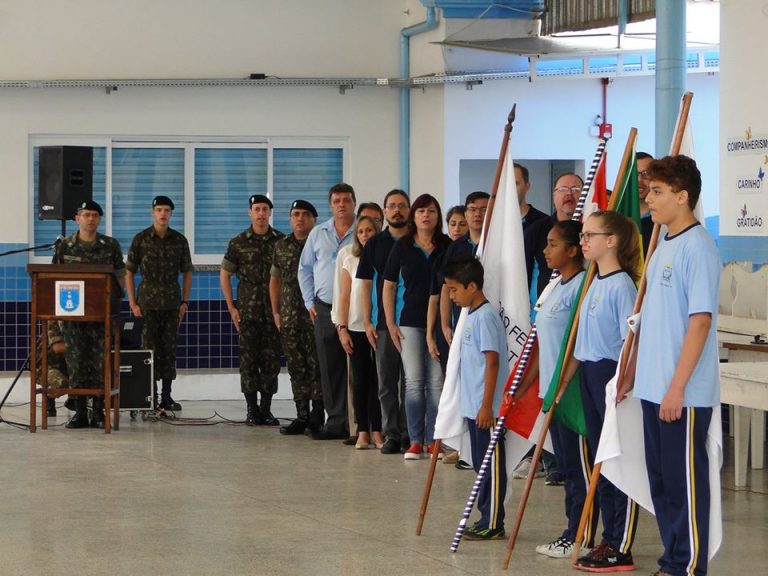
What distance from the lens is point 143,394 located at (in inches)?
387

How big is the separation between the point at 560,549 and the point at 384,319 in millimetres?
3104

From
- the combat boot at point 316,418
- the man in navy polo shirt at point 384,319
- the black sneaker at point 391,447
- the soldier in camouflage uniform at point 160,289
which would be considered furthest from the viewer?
the soldier in camouflage uniform at point 160,289

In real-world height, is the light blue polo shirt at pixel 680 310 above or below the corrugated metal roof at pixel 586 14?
below

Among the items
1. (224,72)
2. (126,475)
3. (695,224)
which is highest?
(224,72)

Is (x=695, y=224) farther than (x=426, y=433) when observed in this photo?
No

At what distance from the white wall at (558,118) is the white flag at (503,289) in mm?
6039

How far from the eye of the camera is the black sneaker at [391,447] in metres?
8.22

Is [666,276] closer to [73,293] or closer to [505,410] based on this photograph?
[505,410]

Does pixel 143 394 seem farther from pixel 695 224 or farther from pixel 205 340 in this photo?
pixel 695 224

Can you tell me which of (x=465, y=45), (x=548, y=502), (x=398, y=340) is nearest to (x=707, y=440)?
(x=548, y=502)

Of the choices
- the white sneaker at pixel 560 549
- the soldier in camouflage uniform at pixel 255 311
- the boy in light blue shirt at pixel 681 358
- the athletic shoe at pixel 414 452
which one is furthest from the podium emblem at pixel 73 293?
the boy in light blue shirt at pixel 681 358

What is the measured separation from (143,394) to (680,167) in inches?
241

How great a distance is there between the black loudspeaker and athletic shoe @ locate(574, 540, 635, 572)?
19.9 feet

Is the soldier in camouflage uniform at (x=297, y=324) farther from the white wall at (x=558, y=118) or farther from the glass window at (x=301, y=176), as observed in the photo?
the glass window at (x=301, y=176)
